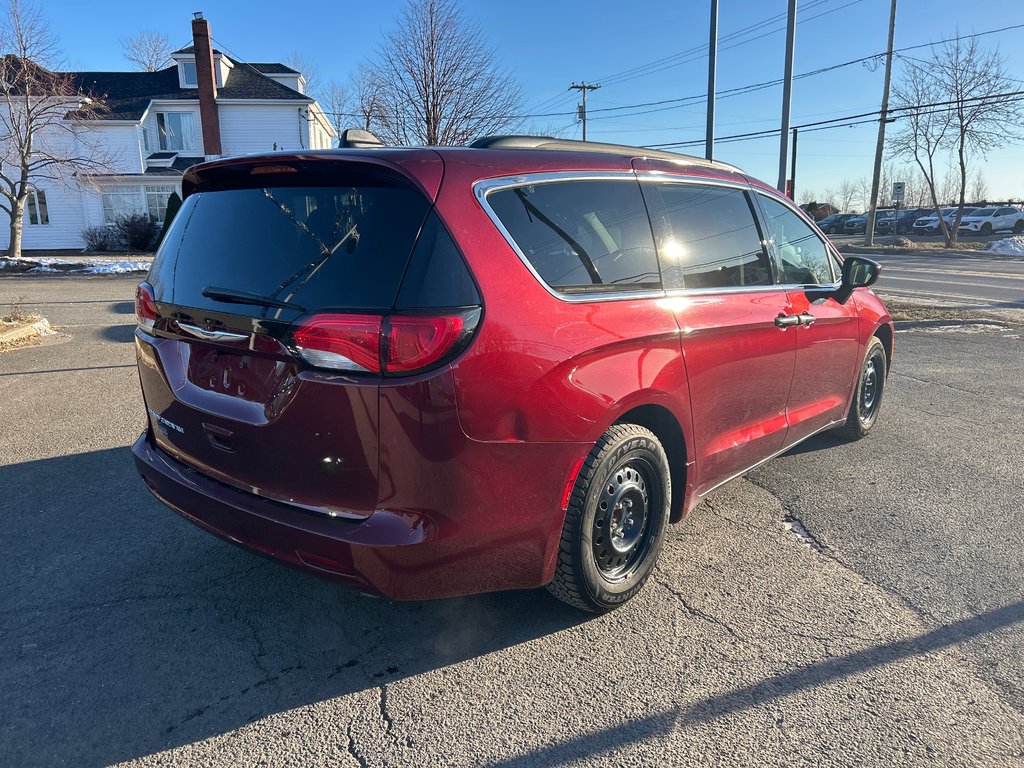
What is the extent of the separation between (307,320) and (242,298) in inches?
15.2

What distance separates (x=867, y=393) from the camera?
5457mm

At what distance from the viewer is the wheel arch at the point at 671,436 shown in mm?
3041

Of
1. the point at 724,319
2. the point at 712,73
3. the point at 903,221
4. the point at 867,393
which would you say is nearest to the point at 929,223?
the point at 903,221

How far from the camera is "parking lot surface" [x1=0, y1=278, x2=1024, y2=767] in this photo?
7.59ft

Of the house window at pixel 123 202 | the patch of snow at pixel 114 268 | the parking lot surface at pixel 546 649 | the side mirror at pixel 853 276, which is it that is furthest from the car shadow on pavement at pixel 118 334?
the house window at pixel 123 202

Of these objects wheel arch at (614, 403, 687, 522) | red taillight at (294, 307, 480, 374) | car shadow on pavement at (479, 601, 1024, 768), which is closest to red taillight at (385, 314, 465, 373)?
red taillight at (294, 307, 480, 374)

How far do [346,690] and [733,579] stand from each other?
6.05 feet

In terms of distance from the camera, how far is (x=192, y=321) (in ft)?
8.89

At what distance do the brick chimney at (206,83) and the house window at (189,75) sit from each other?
0.81 m

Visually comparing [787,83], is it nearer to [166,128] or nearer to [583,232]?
[583,232]

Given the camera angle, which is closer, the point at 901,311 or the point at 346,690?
the point at 346,690

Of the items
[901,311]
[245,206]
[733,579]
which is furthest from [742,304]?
[901,311]

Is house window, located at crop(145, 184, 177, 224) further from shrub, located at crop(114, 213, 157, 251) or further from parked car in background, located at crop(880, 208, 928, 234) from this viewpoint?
parked car in background, located at crop(880, 208, 928, 234)

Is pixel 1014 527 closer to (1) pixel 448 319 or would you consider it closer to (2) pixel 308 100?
(1) pixel 448 319
